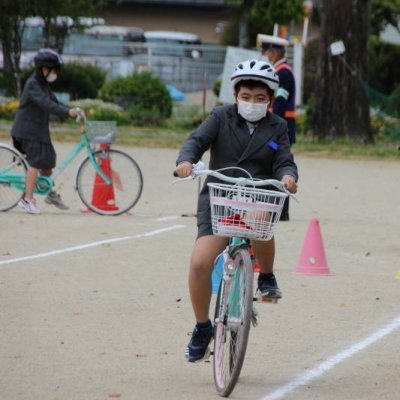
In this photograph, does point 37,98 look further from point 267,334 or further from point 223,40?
point 223,40

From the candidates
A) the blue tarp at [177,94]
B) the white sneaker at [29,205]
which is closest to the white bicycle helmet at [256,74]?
the white sneaker at [29,205]

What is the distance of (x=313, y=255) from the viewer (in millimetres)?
10742

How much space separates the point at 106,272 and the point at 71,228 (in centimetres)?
282

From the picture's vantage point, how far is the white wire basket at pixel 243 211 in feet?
20.9

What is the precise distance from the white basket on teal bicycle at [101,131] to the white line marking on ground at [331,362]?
20.0 ft

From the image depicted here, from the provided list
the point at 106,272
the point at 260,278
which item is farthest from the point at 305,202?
the point at 260,278

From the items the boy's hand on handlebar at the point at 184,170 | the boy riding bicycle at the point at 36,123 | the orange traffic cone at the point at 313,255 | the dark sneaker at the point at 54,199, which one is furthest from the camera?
the dark sneaker at the point at 54,199

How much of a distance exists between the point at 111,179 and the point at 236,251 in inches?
312

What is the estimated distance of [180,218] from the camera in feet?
47.7

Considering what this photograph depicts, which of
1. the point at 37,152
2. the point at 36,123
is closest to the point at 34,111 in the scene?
the point at 36,123

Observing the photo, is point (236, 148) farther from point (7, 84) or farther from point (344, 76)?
point (7, 84)

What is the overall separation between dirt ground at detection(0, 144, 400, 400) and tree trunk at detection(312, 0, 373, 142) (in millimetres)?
10752

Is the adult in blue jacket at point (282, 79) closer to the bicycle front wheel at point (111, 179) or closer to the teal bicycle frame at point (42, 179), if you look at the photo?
the bicycle front wheel at point (111, 179)

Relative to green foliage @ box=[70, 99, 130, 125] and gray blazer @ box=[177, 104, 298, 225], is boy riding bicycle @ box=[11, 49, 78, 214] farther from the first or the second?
green foliage @ box=[70, 99, 130, 125]
